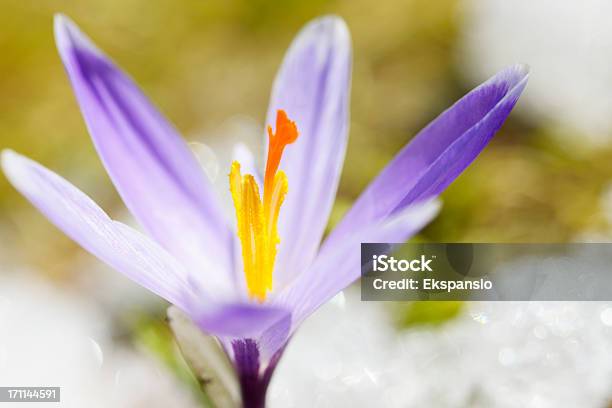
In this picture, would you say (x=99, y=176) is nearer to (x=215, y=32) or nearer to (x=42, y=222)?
(x=42, y=222)

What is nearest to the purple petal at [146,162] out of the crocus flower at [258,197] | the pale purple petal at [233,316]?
the crocus flower at [258,197]

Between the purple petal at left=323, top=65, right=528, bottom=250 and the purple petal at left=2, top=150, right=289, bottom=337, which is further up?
the purple petal at left=323, top=65, right=528, bottom=250

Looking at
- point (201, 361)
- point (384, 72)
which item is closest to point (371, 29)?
point (384, 72)

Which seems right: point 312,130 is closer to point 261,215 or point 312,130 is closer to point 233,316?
point 261,215

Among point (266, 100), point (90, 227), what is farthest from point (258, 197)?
point (266, 100)

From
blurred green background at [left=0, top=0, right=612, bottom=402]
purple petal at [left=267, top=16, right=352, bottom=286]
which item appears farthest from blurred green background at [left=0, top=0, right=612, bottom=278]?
purple petal at [left=267, top=16, right=352, bottom=286]

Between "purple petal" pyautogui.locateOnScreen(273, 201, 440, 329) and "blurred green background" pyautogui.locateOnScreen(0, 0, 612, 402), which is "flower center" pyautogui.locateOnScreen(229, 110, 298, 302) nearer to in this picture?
"purple petal" pyautogui.locateOnScreen(273, 201, 440, 329)

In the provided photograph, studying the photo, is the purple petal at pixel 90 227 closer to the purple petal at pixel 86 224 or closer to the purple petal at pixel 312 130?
the purple petal at pixel 86 224
